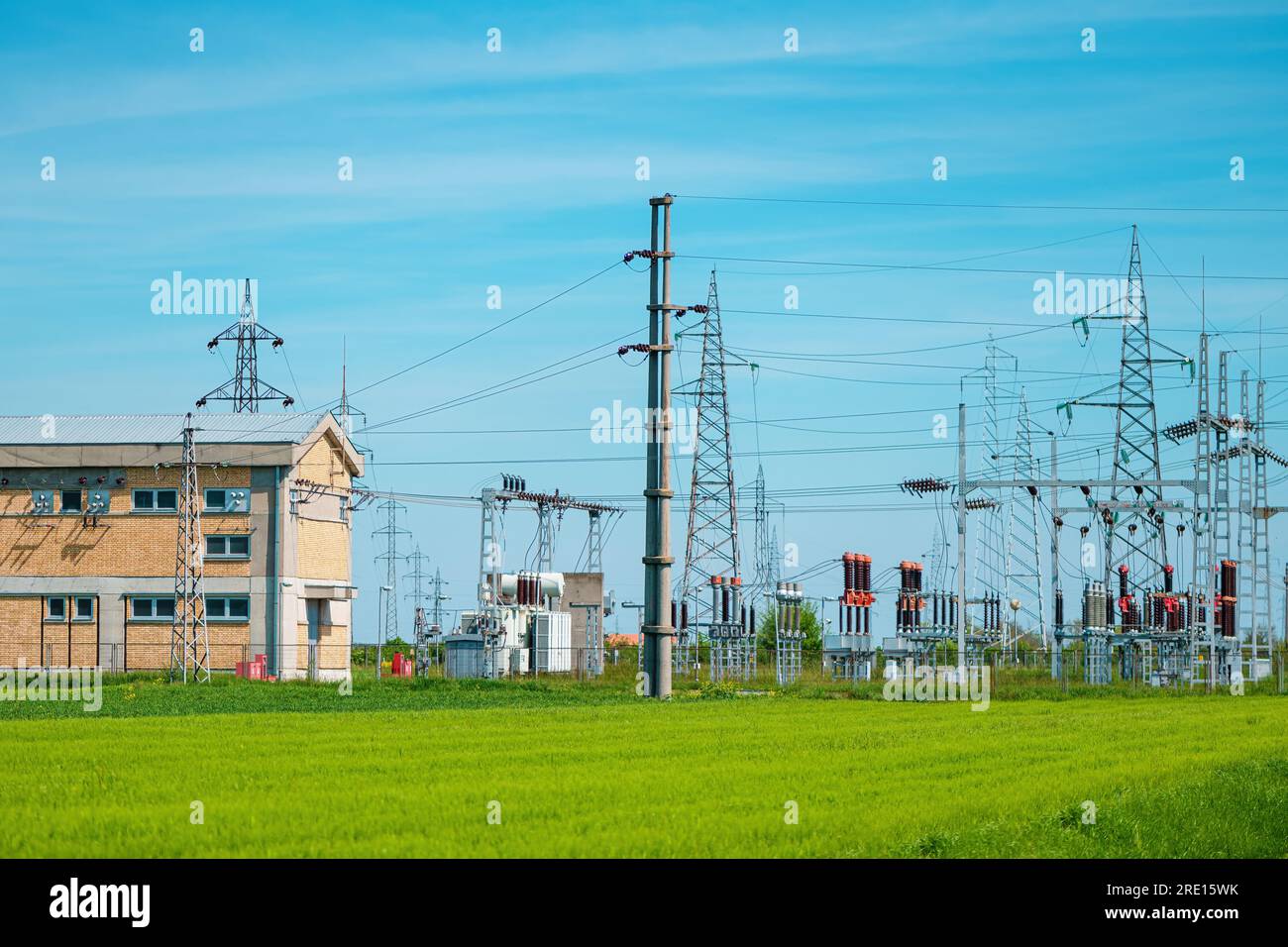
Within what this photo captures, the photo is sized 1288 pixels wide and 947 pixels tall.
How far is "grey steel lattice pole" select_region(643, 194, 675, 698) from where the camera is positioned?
4262 centimetres

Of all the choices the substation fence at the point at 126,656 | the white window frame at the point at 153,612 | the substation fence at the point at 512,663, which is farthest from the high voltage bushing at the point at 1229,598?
the white window frame at the point at 153,612

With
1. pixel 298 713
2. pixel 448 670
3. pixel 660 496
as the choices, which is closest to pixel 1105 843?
pixel 298 713

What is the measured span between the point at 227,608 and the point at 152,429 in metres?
7.12

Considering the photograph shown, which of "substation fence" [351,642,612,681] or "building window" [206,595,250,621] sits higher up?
"building window" [206,595,250,621]

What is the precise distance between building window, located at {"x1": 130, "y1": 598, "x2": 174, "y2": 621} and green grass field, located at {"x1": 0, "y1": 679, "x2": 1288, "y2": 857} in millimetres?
20063

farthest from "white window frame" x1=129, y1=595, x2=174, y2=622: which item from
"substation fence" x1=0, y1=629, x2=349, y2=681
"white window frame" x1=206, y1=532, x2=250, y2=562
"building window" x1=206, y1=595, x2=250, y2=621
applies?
"white window frame" x1=206, y1=532, x2=250, y2=562

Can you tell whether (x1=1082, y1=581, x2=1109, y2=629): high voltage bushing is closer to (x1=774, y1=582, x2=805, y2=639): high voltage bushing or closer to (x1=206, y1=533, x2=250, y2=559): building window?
(x1=774, y1=582, x2=805, y2=639): high voltage bushing

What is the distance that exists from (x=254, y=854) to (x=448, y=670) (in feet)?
160

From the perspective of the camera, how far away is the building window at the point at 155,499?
55594 mm

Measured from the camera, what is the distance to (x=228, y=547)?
2180 inches

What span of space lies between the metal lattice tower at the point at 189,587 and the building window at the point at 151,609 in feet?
1.71

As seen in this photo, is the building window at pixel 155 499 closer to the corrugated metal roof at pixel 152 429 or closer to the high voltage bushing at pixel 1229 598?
the corrugated metal roof at pixel 152 429

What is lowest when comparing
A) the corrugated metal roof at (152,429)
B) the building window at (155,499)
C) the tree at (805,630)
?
the tree at (805,630)

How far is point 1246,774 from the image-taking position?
20641 millimetres
